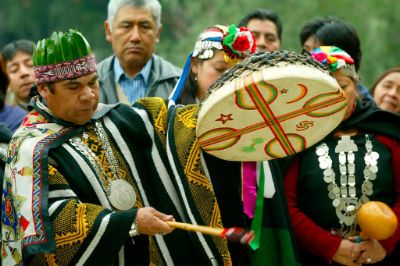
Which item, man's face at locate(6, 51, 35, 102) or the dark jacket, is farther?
man's face at locate(6, 51, 35, 102)

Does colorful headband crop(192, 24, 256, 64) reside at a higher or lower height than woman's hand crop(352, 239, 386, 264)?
higher

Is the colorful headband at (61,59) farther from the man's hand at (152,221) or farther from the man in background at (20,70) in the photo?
the man in background at (20,70)

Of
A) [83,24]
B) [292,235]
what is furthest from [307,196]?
[83,24]

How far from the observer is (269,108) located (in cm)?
400

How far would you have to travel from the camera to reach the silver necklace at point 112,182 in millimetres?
4121

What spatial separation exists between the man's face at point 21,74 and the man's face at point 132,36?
822mm

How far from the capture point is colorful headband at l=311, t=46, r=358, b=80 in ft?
15.5

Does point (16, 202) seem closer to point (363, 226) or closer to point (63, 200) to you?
point (63, 200)

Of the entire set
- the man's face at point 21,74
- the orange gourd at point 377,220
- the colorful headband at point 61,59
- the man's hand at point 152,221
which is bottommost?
the orange gourd at point 377,220

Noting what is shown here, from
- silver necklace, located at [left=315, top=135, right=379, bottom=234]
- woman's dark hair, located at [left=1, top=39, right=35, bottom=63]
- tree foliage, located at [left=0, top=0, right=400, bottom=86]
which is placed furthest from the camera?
tree foliage, located at [left=0, top=0, right=400, bottom=86]

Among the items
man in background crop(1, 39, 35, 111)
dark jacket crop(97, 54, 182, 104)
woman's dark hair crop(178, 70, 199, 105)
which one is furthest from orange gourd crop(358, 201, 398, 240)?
man in background crop(1, 39, 35, 111)

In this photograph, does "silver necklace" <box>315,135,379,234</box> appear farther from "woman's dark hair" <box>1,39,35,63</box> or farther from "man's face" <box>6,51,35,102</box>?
"woman's dark hair" <box>1,39,35,63</box>

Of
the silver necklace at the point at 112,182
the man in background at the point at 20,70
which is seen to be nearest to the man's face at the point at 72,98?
the silver necklace at the point at 112,182

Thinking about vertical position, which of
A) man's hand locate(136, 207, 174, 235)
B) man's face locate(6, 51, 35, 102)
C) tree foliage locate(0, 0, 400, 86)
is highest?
tree foliage locate(0, 0, 400, 86)
